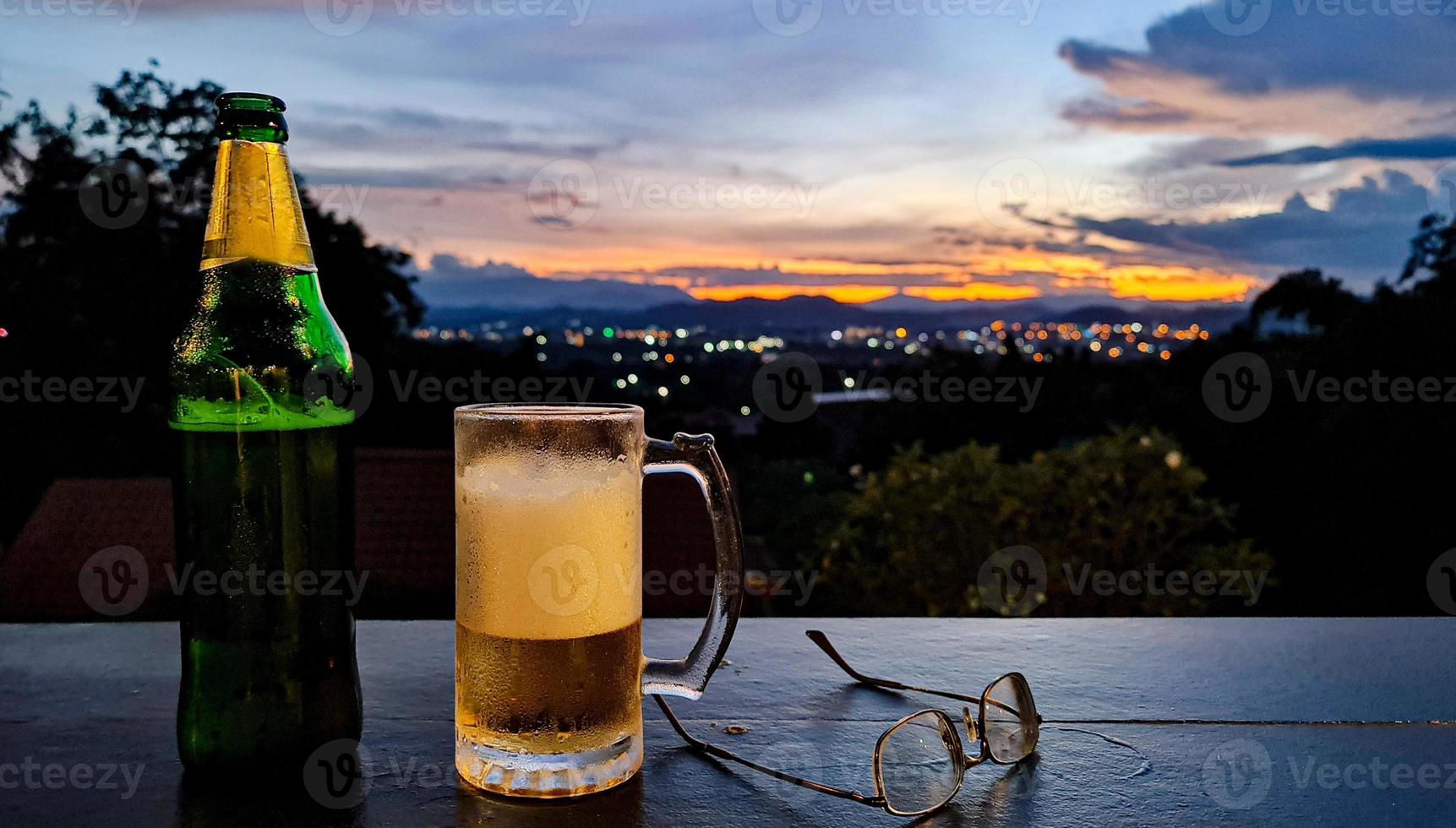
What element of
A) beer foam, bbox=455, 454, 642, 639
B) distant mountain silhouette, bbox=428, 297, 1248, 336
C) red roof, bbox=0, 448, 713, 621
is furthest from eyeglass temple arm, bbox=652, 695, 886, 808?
distant mountain silhouette, bbox=428, 297, 1248, 336

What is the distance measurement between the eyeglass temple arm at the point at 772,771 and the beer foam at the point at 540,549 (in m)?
0.22

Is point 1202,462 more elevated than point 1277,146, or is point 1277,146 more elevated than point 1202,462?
point 1277,146

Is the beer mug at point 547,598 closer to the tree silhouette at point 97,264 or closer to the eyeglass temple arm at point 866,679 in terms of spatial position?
the eyeglass temple arm at point 866,679

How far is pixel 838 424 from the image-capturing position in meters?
8.10

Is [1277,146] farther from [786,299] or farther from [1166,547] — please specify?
[786,299]

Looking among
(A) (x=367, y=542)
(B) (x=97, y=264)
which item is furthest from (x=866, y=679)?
(B) (x=97, y=264)

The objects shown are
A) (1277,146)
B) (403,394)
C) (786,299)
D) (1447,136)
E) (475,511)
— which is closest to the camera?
(475,511)

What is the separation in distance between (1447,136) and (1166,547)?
4.61 metres

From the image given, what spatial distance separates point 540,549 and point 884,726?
0.49 meters

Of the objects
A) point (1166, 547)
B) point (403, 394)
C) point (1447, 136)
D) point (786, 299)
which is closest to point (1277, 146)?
point (1447, 136)

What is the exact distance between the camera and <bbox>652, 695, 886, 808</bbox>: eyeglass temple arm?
37.6 inches

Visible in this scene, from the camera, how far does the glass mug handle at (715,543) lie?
0.97 m

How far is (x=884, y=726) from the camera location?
1.16m

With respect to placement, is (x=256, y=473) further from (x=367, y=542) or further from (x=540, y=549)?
(x=367, y=542)
